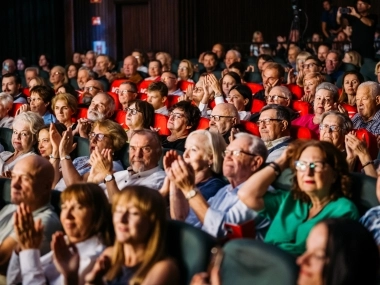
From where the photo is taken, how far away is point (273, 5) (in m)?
14.9

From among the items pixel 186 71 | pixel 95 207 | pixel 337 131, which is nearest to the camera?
pixel 95 207

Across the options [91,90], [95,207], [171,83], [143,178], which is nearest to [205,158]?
[143,178]

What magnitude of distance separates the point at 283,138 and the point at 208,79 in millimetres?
2028

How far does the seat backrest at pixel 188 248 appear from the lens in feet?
9.45

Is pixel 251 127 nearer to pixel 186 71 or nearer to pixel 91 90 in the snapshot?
pixel 91 90

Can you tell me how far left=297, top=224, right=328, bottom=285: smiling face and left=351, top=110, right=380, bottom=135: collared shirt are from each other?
3.39m

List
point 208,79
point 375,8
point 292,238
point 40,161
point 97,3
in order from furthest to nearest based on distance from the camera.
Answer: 1. point 375,8
2. point 97,3
3. point 208,79
4. point 40,161
5. point 292,238

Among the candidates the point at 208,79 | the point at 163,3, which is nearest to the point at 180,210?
the point at 208,79

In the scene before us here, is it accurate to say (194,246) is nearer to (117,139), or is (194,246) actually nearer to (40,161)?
(40,161)

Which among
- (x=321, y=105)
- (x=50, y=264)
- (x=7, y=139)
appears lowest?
(x=50, y=264)

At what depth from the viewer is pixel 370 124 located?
5.85 m

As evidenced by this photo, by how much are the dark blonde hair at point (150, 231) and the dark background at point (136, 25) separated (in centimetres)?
999

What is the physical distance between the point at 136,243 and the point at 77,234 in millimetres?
393

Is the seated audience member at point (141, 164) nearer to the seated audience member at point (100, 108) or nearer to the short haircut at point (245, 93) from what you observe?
the seated audience member at point (100, 108)
